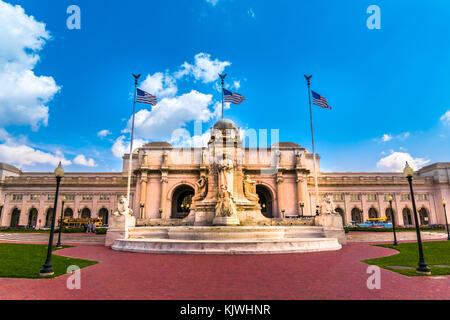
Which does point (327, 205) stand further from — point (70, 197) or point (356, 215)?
point (70, 197)

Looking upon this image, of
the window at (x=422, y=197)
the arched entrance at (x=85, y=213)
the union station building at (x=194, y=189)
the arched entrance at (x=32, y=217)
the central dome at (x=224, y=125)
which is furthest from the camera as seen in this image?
the window at (x=422, y=197)

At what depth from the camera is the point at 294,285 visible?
757cm

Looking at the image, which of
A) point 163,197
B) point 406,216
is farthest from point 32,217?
point 406,216

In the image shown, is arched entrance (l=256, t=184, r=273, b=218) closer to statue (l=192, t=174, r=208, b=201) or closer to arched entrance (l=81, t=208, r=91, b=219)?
statue (l=192, t=174, r=208, b=201)

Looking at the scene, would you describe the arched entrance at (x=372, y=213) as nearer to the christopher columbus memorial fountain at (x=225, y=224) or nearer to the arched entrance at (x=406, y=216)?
the arched entrance at (x=406, y=216)

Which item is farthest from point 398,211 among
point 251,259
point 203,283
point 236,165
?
point 203,283

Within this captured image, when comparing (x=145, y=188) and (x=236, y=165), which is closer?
(x=236, y=165)

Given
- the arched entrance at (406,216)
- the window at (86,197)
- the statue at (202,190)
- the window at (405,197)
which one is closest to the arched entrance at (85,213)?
the window at (86,197)

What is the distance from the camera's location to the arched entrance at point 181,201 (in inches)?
2547

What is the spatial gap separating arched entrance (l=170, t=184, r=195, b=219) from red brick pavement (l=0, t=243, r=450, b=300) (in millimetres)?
54338

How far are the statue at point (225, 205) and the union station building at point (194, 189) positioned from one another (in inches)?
1570

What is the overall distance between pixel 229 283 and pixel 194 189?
187 feet
